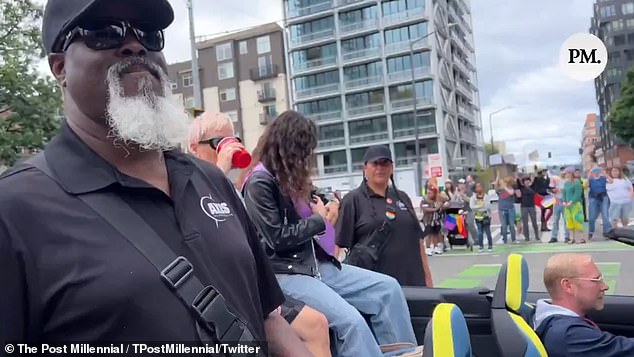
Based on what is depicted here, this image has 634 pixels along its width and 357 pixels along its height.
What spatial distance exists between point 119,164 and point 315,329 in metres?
1.33

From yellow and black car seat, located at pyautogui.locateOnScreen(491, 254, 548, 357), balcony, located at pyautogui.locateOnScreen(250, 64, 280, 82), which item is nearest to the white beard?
yellow and black car seat, located at pyautogui.locateOnScreen(491, 254, 548, 357)

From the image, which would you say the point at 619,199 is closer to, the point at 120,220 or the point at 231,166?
the point at 231,166

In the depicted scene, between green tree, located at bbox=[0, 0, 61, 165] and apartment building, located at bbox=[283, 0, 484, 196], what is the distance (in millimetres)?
36455

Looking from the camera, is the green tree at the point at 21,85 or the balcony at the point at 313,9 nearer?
the green tree at the point at 21,85

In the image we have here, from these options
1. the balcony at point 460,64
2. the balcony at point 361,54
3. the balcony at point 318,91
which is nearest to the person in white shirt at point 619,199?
the balcony at point 361,54

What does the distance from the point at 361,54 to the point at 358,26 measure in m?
2.85

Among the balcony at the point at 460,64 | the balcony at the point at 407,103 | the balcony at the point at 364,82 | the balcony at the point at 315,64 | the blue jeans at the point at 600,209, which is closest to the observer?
the blue jeans at the point at 600,209

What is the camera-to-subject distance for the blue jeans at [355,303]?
2547mm

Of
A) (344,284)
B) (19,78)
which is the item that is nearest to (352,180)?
(19,78)

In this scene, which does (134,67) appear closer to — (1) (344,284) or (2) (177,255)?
(2) (177,255)

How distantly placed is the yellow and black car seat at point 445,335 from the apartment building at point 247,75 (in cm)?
5755

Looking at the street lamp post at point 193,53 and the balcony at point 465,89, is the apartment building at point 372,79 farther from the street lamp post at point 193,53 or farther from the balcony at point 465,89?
the street lamp post at point 193,53

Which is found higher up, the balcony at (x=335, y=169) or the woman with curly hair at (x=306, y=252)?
the balcony at (x=335, y=169)

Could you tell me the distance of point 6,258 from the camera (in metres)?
1.05
